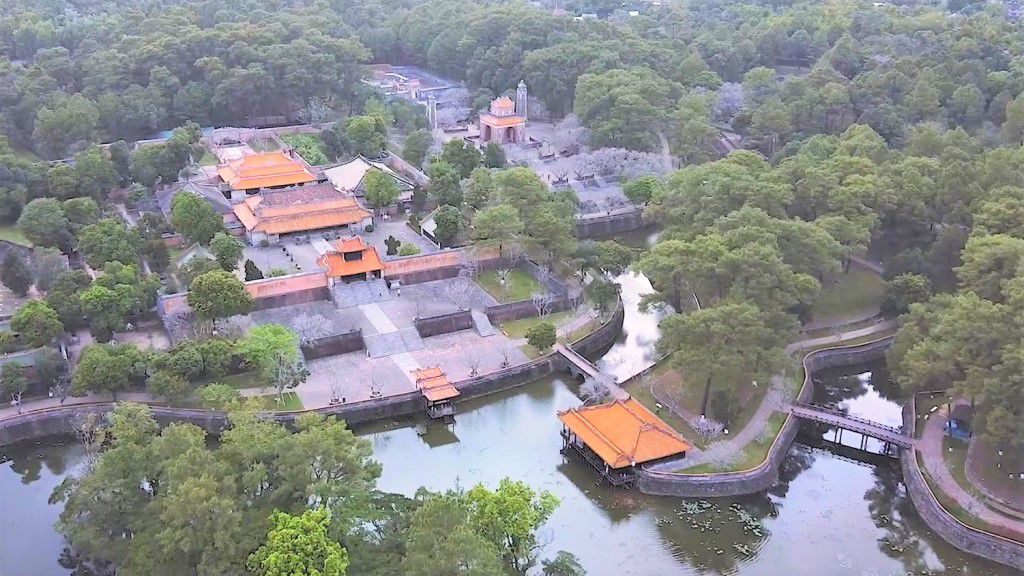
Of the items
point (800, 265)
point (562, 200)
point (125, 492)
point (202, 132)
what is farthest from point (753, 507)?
point (202, 132)

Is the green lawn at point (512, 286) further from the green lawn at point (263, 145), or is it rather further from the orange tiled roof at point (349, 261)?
the green lawn at point (263, 145)

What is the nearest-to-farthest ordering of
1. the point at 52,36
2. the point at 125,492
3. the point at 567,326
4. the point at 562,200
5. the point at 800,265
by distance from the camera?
the point at 125,492 < the point at 800,265 < the point at 567,326 < the point at 562,200 < the point at 52,36

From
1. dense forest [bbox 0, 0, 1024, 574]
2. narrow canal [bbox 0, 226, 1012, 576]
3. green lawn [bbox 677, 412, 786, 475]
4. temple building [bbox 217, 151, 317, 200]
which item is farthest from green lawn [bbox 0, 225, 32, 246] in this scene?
green lawn [bbox 677, 412, 786, 475]

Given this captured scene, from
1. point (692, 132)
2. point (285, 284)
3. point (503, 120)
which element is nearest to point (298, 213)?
point (285, 284)

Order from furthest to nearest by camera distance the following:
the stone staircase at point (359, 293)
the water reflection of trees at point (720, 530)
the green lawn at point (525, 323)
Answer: the stone staircase at point (359, 293) < the green lawn at point (525, 323) < the water reflection of trees at point (720, 530)

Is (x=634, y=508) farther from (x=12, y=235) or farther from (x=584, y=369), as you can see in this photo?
(x=12, y=235)

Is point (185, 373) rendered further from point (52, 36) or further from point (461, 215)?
point (52, 36)

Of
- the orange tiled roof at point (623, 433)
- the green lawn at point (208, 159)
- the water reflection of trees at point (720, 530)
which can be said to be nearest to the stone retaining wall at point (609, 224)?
the orange tiled roof at point (623, 433)
